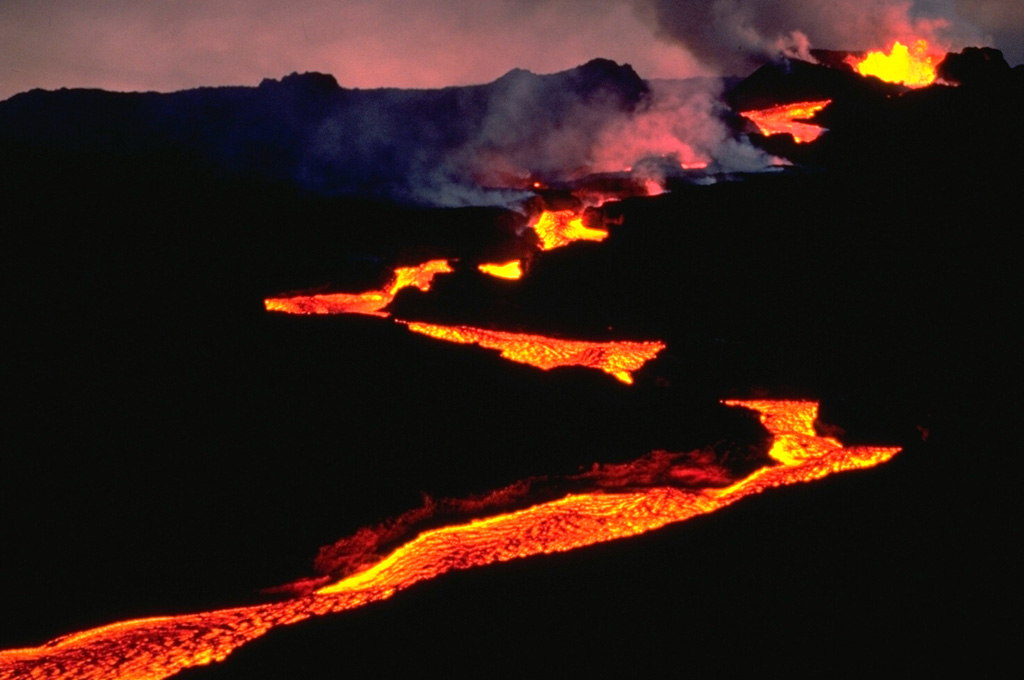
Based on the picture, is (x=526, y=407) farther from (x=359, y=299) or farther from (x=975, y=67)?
(x=975, y=67)

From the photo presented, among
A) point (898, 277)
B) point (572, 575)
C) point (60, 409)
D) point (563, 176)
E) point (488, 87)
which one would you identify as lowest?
point (572, 575)

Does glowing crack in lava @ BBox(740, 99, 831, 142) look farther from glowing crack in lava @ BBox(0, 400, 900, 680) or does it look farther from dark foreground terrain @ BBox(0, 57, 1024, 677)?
glowing crack in lava @ BBox(0, 400, 900, 680)

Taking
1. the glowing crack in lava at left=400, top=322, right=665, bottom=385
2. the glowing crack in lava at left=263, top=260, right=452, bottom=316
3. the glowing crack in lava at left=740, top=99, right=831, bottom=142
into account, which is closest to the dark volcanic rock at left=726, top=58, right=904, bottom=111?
the glowing crack in lava at left=740, top=99, right=831, bottom=142

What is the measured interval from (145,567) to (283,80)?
55.6 feet

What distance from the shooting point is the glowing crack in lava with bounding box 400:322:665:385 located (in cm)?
681

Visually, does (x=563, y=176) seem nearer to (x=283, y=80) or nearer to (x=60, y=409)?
(x=283, y=80)

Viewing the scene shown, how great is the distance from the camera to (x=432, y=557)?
15.8 ft

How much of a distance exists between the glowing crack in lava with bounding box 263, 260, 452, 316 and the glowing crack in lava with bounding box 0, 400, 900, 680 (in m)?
3.21

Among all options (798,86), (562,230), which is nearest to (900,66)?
(798,86)

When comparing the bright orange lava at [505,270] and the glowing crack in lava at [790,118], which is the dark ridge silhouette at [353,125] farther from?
the bright orange lava at [505,270]

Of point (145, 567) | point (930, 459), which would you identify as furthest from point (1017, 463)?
point (145, 567)

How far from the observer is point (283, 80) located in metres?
18.8

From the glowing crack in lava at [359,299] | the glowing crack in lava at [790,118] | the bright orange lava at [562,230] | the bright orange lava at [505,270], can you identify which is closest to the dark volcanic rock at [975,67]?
the glowing crack in lava at [790,118]

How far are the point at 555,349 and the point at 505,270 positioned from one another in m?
1.84
